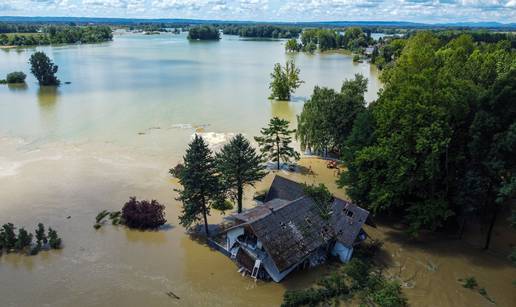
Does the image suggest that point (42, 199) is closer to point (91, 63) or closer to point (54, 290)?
point (54, 290)

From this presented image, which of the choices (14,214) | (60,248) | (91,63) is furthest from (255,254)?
(91,63)

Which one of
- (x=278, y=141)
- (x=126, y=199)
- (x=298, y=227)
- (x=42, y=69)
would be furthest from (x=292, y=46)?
(x=298, y=227)

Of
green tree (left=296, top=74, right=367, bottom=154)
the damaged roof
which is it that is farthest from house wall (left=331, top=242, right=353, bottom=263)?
green tree (left=296, top=74, right=367, bottom=154)

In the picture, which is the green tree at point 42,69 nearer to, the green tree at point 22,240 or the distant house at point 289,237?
the green tree at point 22,240

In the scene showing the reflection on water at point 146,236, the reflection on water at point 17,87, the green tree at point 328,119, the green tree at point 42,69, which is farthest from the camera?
the green tree at point 42,69

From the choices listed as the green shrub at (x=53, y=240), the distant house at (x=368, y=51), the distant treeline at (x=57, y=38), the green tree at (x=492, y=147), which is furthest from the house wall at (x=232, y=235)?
the distant treeline at (x=57, y=38)

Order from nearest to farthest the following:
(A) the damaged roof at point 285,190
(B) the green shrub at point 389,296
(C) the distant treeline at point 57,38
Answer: (B) the green shrub at point 389,296
(A) the damaged roof at point 285,190
(C) the distant treeline at point 57,38

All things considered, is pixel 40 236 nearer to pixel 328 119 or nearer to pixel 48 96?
pixel 328 119

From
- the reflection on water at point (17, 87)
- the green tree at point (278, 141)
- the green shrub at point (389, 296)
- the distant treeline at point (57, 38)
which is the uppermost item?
the distant treeline at point (57, 38)

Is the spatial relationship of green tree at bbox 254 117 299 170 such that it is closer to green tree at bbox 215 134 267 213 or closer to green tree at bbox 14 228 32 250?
green tree at bbox 215 134 267 213
